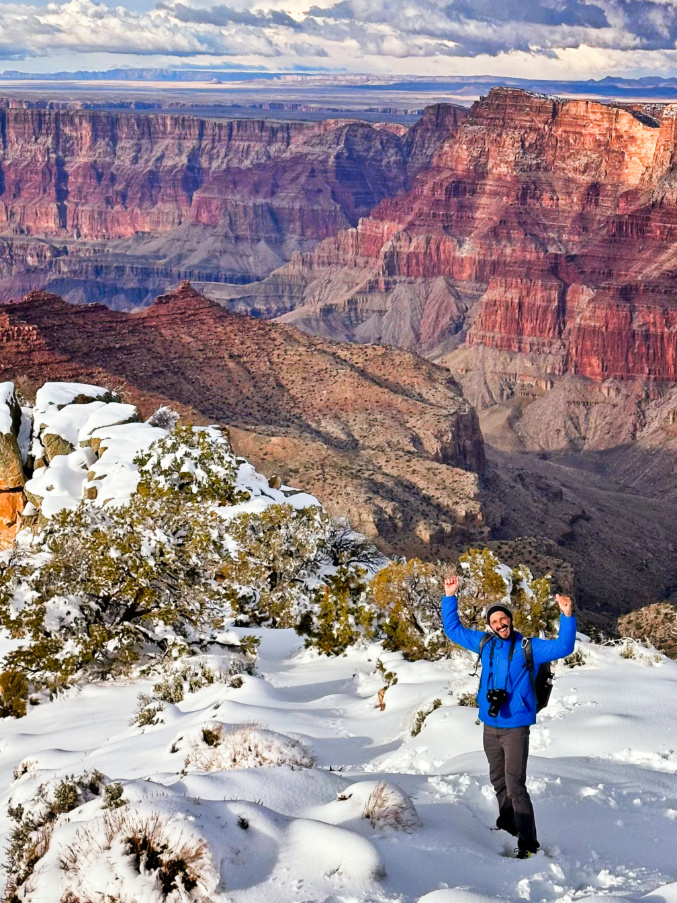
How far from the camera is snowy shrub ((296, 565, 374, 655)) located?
73.1ft

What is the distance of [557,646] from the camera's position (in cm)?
1123

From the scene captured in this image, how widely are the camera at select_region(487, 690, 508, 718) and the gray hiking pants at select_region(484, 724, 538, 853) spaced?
0.25 metres

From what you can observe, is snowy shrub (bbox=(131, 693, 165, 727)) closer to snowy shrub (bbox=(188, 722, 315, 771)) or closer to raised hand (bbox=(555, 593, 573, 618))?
snowy shrub (bbox=(188, 722, 315, 771))

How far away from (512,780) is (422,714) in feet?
14.4

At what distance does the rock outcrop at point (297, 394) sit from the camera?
6525 centimetres

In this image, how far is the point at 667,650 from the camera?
31703 mm

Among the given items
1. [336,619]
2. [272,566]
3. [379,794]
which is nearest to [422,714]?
[379,794]

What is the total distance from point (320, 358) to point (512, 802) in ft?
273

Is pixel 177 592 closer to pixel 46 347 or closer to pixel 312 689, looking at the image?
pixel 312 689

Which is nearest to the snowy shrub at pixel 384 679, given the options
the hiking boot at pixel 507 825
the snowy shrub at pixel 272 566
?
the snowy shrub at pixel 272 566

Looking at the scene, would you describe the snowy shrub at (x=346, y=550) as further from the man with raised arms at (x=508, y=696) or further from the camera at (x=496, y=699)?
the camera at (x=496, y=699)

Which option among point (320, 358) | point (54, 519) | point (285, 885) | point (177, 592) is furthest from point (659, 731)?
point (320, 358)

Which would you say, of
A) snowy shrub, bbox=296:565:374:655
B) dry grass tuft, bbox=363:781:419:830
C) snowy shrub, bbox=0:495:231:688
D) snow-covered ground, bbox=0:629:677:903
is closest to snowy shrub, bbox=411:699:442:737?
snow-covered ground, bbox=0:629:677:903

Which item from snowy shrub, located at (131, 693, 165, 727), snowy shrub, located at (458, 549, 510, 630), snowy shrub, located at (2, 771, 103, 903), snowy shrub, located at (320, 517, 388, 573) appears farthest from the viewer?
snowy shrub, located at (320, 517, 388, 573)
